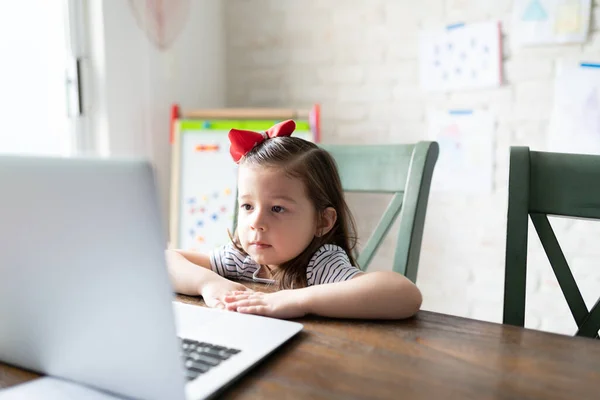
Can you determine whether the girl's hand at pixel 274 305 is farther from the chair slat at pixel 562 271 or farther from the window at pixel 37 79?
the window at pixel 37 79

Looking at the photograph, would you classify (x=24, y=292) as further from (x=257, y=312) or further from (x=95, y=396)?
(x=257, y=312)

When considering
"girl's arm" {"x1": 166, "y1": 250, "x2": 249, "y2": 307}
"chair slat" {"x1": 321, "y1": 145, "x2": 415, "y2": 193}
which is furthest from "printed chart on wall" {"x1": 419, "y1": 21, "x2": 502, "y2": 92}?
"girl's arm" {"x1": 166, "y1": 250, "x2": 249, "y2": 307}

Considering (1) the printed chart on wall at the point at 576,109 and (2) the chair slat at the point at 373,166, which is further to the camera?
(1) the printed chart on wall at the point at 576,109

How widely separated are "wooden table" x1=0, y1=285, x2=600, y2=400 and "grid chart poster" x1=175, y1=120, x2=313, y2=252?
1607 millimetres

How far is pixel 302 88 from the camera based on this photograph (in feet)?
8.64

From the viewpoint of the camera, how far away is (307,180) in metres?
1.07

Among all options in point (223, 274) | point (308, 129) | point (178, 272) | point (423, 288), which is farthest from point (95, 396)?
point (423, 288)

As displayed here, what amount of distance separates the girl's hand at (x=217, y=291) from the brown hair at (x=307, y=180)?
0.16 meters

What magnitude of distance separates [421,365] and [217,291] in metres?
0.36

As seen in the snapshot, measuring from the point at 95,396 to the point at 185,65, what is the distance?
220cm

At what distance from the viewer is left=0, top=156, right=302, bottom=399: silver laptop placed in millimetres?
454

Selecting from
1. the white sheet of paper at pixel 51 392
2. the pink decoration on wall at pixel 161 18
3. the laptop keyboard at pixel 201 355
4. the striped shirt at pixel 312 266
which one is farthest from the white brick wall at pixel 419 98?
the white sheet of paper at pixel 51 392

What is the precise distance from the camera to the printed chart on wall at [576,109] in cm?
210

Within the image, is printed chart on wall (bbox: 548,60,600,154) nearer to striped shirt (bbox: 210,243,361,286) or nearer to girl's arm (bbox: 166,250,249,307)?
Result: striped shirt (bbox: 210,243,361,286)
